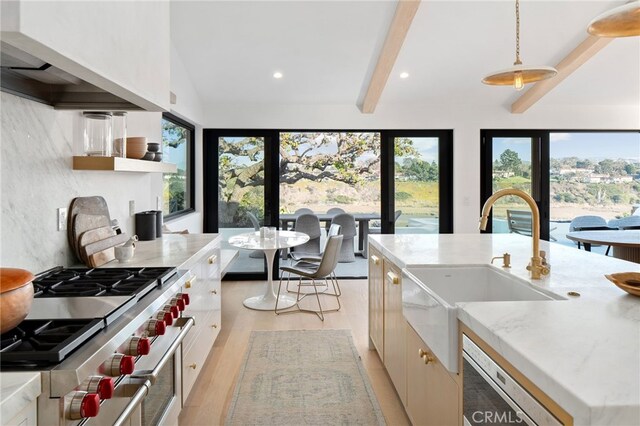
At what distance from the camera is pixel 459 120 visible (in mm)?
5762

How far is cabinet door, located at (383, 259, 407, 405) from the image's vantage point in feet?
7.59

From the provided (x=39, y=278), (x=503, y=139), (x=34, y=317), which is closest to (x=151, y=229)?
(x=39, y=278)

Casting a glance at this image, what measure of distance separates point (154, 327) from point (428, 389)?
117 centimetres

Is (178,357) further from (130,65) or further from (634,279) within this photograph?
(634,279)

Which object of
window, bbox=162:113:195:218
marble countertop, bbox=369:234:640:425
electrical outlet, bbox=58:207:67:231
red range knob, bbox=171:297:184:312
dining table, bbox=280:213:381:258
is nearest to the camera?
marble countertop, bbox=369:234:640:425

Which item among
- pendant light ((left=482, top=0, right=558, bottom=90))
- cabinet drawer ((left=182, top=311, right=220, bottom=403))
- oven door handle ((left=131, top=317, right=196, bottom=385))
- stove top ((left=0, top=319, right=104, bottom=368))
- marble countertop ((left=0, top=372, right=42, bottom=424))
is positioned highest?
pendant light ((left=482, top=0, right=558, bottom=90))

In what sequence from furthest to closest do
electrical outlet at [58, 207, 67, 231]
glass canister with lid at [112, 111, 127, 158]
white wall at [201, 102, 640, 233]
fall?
white wall at [201, 102, 640, 233]
glass canister with lid at [112, 111, 127, 158]
electrical outlet at [58, 207, 67, 231]

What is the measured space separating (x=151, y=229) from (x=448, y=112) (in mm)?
4238

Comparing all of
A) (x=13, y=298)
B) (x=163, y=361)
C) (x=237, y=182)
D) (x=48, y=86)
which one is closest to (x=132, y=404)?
(x=163, y=361)

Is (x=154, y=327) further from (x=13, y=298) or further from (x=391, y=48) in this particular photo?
(x=391, y=48)

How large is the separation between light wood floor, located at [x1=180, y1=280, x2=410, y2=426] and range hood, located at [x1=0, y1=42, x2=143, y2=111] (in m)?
1.77

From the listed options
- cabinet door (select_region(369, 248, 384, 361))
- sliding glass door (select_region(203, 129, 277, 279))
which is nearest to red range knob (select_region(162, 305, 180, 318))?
cabinet door (select_region(369, 248, 384, 361))

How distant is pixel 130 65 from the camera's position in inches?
68.5

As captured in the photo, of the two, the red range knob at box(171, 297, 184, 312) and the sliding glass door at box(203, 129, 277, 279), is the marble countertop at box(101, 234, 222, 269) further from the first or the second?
the sliding glass door at box(203, 129, 277, 279)
